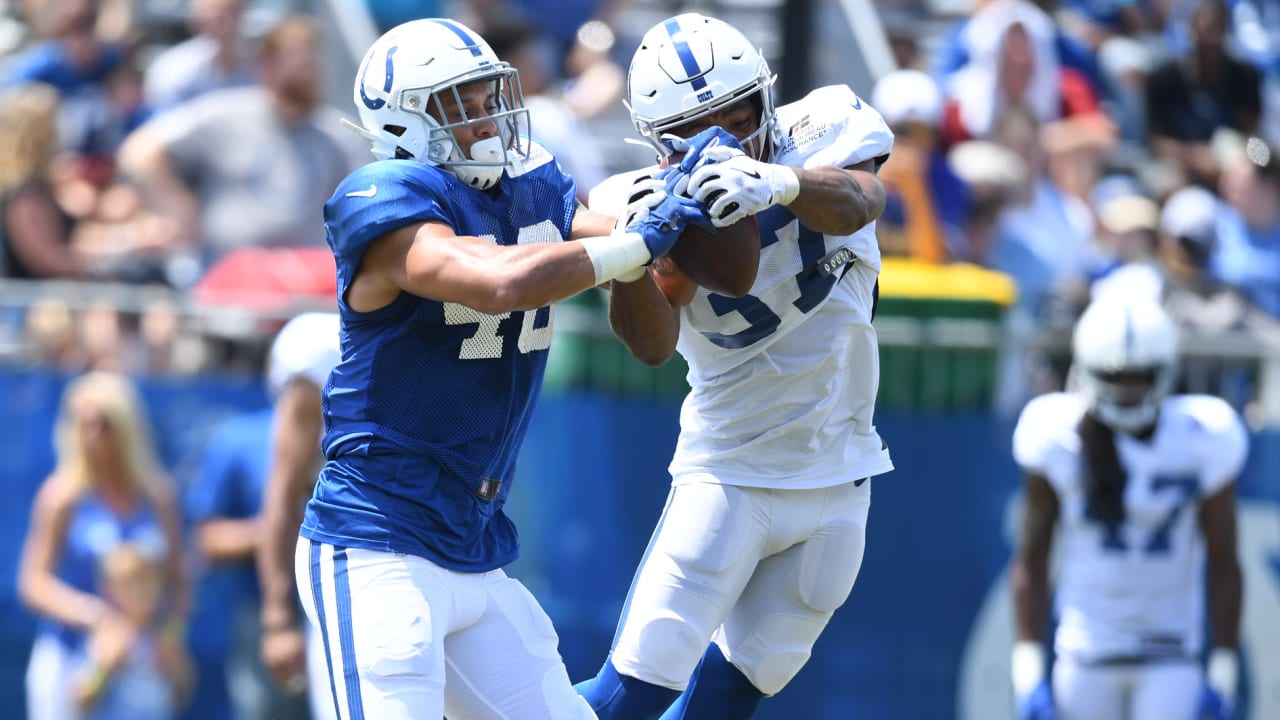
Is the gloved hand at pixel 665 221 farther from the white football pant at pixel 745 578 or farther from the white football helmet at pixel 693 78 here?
the white football pant at pixel 745 578

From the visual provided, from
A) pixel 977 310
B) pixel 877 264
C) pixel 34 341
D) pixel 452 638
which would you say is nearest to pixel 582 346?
pixel 977 310

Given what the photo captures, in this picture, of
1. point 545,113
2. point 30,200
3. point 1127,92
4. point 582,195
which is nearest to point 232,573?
point 30,200

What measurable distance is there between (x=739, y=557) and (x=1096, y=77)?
200 inches

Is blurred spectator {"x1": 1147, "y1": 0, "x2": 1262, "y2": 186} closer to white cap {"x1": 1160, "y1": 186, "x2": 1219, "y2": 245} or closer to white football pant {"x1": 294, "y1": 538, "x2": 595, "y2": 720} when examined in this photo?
→ white cap {"x1": 1160, "y1": 186, "x2": 1219, "y2": 245}

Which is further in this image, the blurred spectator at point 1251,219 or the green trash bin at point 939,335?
the blurred spectator at point 1251,219

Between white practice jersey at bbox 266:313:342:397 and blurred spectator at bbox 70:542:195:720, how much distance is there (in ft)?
4.22

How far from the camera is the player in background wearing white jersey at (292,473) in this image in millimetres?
6059

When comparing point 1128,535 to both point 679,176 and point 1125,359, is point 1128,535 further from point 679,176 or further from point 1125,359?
point 679,176

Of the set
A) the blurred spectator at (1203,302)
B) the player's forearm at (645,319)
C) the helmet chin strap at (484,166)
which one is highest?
the helmet chin strap at (484,166)

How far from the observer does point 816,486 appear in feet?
14.5

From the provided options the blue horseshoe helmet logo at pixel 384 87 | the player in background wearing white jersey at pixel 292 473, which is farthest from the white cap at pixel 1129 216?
the blue horseshoe helmet logo at pixel 384 87

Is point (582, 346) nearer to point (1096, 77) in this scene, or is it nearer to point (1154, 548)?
point (1154, 548)

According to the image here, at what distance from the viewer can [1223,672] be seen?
6.29 metres

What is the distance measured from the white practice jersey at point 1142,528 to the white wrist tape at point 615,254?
10.4 feet
